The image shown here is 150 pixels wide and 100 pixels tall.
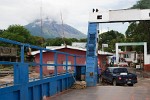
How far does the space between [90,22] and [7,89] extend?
16453 mm

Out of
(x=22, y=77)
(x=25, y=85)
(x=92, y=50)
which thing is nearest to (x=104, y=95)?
(x=25, y=85)

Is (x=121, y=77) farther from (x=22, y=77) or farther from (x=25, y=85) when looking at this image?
(x=22, y=77)

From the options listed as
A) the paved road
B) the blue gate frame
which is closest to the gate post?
the blue gate frame

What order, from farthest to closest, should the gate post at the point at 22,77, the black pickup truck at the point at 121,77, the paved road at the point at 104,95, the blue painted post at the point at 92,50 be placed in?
the black pickup truck at the point at 121,77 < the blue painted post at the point at 92,50 < the paved road at the point at 104,95 < the gate post at the point at 22,77

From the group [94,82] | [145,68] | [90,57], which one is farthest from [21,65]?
[145,68]

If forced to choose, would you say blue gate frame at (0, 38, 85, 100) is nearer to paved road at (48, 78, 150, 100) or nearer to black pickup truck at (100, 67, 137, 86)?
paved road at (48, 78, 150, 100)

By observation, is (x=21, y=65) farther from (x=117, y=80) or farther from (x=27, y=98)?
(x=117, y=80)

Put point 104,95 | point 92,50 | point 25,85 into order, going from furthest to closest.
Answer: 1. point 92,50
2. point 104,95
3. point 25,85

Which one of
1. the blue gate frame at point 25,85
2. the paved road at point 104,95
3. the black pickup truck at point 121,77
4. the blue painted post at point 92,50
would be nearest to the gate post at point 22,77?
the blue gate frame at point 25,85

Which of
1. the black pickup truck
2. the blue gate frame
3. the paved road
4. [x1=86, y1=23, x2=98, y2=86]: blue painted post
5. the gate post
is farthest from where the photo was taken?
the black pickup truck

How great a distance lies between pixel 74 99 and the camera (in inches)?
509

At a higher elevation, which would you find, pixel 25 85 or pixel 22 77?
pixel 22 77

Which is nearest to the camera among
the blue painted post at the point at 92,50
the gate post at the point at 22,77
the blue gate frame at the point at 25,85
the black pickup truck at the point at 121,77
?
the blue gate frame at the point at 25,85

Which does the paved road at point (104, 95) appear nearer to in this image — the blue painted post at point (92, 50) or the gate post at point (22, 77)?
the gate post at point (22, 77)
